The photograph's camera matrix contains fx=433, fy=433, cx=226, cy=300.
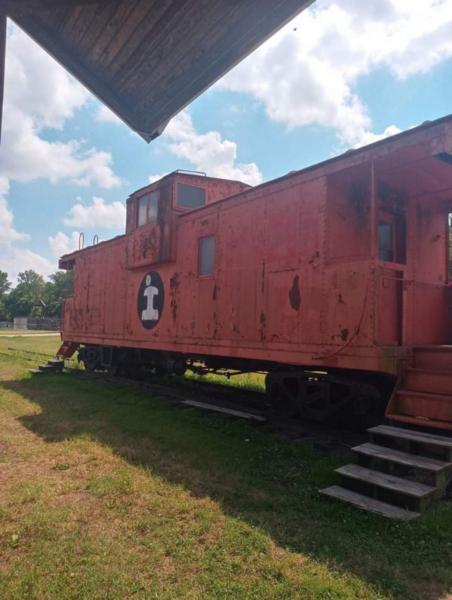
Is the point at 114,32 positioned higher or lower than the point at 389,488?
higher

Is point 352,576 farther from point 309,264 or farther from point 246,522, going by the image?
point 309,264

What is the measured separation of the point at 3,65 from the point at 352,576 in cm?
318

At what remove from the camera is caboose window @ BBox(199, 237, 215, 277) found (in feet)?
24.9

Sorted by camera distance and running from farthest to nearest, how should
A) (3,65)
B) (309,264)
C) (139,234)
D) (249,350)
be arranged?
1. (139,234)
2. (249,350)
3. (309,264)
4. (3,65)

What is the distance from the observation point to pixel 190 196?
29.8 feet

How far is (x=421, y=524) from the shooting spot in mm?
3357

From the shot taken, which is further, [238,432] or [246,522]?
[238,432]

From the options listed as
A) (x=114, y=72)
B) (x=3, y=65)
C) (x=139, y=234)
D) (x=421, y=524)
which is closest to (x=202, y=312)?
(x=139, y=234)

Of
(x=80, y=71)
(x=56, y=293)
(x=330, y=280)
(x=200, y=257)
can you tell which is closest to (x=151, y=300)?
(x=200, y=257)

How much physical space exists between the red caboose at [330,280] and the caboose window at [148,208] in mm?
391

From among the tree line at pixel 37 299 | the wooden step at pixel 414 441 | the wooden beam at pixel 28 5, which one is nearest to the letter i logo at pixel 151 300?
the wooden step at pixel 414 441

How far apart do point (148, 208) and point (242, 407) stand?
4.66 metres

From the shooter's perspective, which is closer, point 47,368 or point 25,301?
point 47,368

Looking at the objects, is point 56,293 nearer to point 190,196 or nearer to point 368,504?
point 190,196
